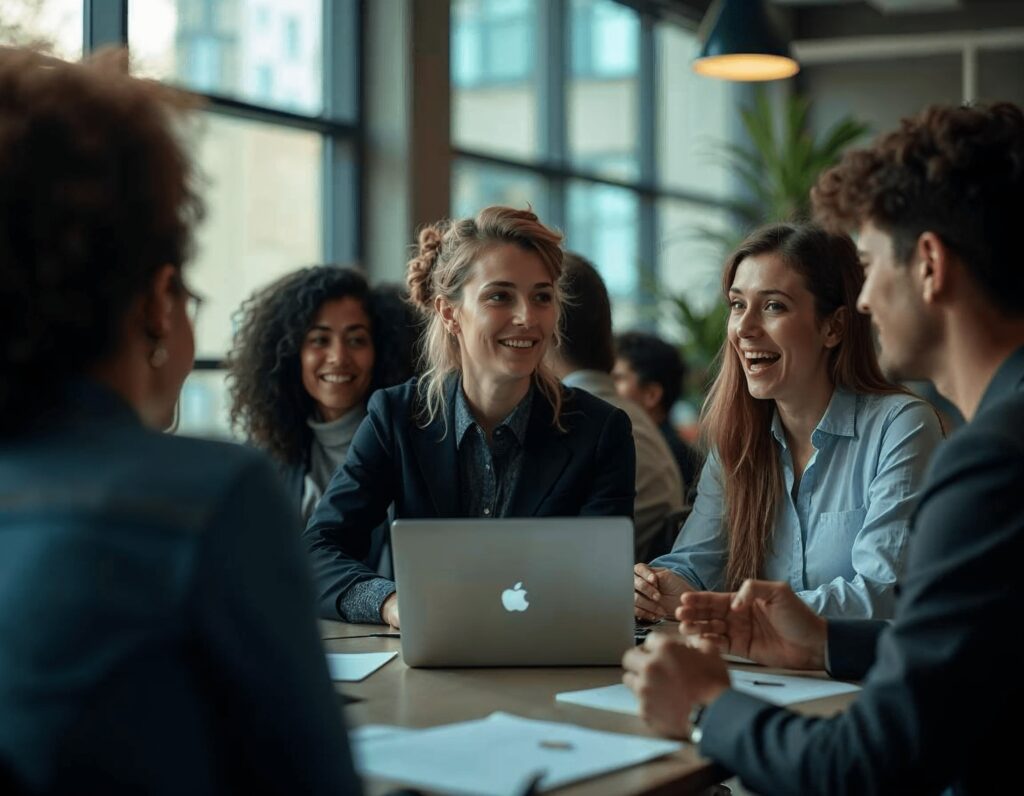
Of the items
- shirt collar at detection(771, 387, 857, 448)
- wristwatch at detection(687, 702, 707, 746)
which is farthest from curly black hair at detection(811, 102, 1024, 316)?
shirt collar at detection(771, 387, 857, 448)

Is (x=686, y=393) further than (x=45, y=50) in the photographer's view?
Yes

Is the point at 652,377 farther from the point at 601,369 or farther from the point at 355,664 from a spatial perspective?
the point at 355,664

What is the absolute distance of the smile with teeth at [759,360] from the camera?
8.73ft

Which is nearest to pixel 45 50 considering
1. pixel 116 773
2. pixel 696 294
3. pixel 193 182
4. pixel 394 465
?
pixel 193 182

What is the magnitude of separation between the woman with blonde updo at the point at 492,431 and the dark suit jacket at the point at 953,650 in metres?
1.37

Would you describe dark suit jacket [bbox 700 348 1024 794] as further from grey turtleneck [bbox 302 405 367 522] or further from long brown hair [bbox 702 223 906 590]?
grey turtleneck [bbox 302 405 367 522]

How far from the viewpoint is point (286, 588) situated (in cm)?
107

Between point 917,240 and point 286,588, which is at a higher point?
point 917,240

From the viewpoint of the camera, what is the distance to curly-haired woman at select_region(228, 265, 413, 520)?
11.7 feet

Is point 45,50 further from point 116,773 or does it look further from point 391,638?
point 391,638

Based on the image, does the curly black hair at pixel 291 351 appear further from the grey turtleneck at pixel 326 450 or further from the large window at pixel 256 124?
the large window at pixel 256 124

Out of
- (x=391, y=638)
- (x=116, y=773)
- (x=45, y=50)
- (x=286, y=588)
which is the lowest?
(x=391, y=638)

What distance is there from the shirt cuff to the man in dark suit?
2.58ft

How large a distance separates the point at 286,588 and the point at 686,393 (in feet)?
21.7
